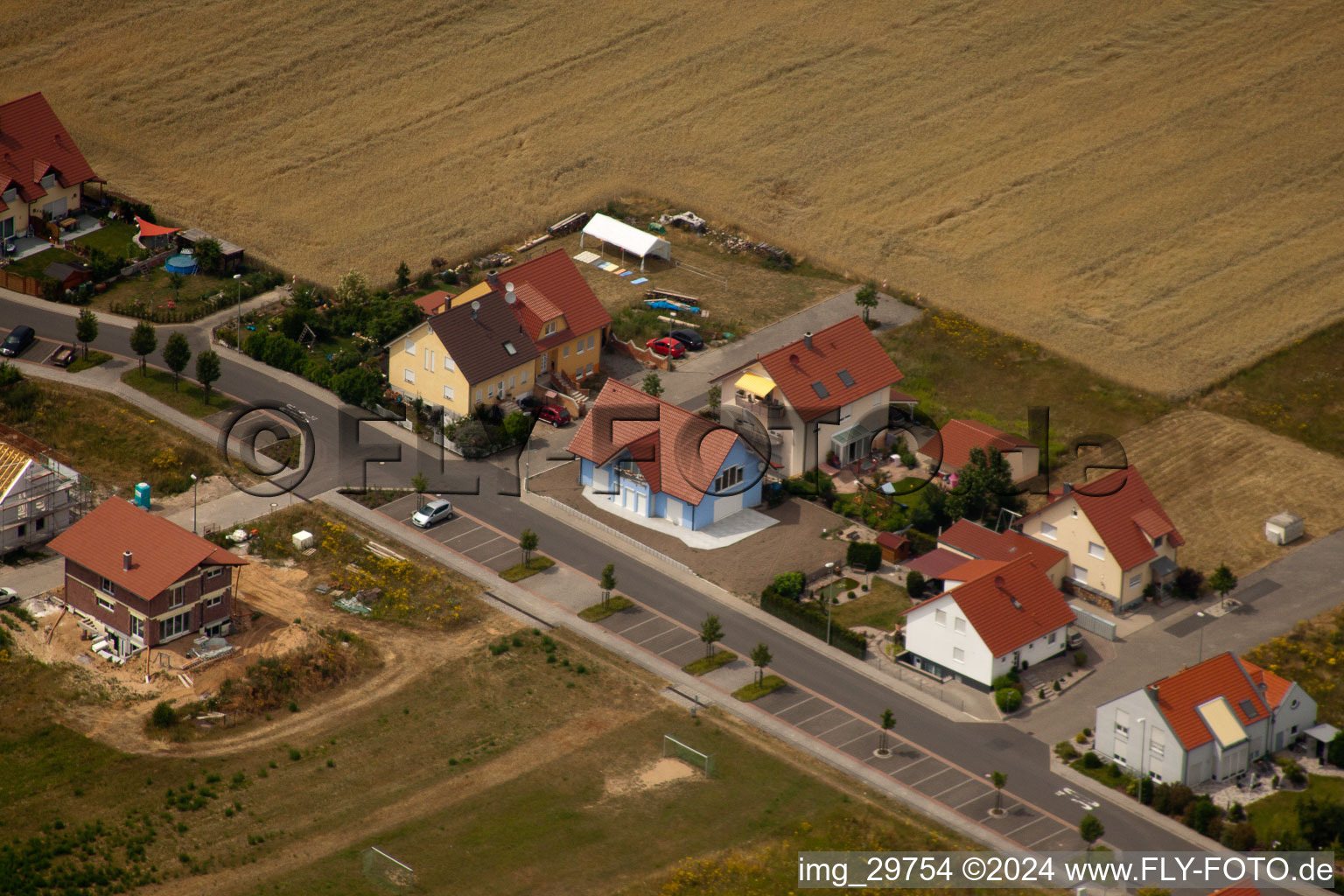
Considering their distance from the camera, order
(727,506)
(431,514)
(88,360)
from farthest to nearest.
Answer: (88,360), (727,506), (431,514)

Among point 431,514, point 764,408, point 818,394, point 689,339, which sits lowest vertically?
point 431,514

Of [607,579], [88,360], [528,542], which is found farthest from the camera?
[88,360]

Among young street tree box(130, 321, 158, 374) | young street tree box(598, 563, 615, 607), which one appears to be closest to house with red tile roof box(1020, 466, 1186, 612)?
young street tree box(598, 563, 615, 607)

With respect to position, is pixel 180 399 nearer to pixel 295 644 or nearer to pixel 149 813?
pixel 295 644

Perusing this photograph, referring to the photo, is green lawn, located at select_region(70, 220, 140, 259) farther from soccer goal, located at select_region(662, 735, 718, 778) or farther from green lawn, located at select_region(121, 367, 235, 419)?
soccer goal, located at select_region(662, 735, 718, 778)

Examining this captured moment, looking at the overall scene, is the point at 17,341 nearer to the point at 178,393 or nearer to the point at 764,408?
the point at 178,393

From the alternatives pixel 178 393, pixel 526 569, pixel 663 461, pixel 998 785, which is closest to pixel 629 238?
pixel 663 461

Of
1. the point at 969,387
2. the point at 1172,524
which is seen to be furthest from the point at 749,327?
the point at 1172,524

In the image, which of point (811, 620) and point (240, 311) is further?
point (240, 311)
